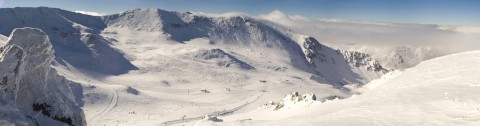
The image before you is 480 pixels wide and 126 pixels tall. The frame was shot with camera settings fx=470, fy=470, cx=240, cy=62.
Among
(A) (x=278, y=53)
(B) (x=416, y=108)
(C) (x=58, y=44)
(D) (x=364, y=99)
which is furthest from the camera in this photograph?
(A) (x=278, y=53)

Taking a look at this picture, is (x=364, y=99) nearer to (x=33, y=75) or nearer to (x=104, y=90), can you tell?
(x=33, y=75)

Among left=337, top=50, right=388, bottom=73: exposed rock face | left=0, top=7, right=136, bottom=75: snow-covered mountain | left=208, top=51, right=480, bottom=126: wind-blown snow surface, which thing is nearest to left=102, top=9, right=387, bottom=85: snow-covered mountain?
left=337, top=50, right=388, bottom=73: exposed rock face

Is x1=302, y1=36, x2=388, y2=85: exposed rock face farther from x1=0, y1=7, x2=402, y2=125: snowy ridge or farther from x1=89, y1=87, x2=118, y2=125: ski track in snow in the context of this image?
x1=89, y1=87, x2=118, y2=125: ski track in snow

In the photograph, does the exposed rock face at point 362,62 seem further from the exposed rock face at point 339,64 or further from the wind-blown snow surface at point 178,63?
the wind-blown snow surface at point 178,63

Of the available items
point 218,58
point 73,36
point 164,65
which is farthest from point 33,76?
point 73,36

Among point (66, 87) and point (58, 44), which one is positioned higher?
point (58, 44)

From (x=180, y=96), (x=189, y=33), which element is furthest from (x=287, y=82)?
(x=189, y=33)

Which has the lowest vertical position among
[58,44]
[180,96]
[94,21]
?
[180,96]
